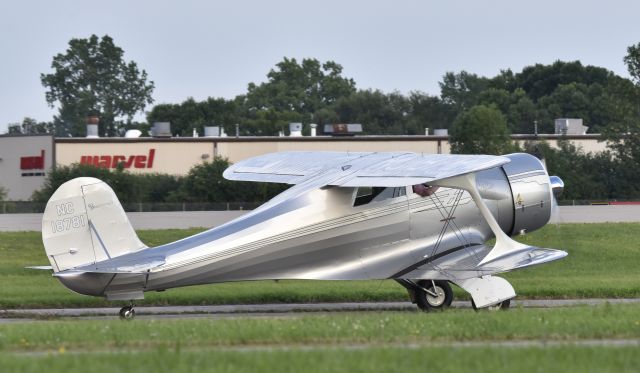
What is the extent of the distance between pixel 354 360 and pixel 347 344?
2238 mm

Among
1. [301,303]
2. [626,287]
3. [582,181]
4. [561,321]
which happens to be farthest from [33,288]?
[582,181]

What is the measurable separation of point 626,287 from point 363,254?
7.06 metres

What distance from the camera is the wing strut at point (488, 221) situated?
64.9ft

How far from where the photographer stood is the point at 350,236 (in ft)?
67.2

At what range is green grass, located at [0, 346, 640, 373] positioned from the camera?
38.1 ft

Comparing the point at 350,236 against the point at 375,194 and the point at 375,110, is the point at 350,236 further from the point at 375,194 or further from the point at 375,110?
the point at 375,110

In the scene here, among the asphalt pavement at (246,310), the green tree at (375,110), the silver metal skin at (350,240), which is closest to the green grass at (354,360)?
the silver metal skin at (350,240)

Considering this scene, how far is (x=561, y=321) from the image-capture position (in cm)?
1549

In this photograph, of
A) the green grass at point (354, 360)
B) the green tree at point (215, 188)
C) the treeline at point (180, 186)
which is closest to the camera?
the green grass at point (354, 360)

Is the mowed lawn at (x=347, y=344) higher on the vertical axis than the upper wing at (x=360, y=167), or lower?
lower

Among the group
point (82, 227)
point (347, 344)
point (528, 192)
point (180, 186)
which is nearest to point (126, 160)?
point (180, 186)

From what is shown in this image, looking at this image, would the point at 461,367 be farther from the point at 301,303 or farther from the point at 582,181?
the point at 582,181

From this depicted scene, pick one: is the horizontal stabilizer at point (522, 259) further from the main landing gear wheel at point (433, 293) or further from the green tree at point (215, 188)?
the green tree at point (215, 188)

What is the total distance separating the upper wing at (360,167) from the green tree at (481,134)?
142 ft
